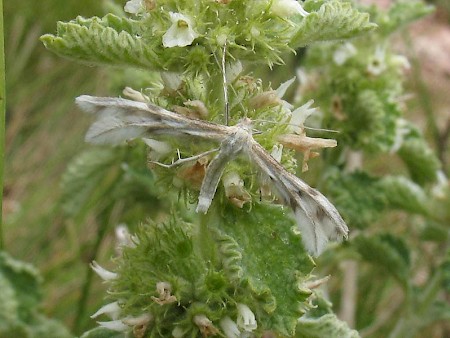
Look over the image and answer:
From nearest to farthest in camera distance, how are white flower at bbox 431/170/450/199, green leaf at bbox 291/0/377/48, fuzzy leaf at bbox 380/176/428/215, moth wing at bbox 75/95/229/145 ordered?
moth wing at bbox 75/95/229/145 → green leaf at bbox 291/0/377/48 → fuzzy leaf at bbox 380/176/428/215 → white flower at bbox 431/170/450/199

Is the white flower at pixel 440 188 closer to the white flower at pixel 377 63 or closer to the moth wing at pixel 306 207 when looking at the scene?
the white flower at pixel 377 63

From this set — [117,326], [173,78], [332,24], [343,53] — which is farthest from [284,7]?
[343,53]

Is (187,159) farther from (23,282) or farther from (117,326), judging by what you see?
(23,282)

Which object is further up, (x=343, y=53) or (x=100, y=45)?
(x=100, y=45)

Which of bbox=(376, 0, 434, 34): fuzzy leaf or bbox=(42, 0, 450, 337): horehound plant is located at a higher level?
bbox=(42, 0, 450, 337): horehound plant

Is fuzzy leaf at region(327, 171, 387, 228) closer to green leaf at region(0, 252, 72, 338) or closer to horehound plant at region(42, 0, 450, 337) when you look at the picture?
horehound plant at region(42, 0, 450, 337)

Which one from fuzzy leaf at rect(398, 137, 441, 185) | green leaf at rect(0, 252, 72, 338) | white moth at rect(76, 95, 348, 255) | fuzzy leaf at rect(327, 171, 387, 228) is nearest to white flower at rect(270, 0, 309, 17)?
white moth at rect(76, 95, 348, 255)
